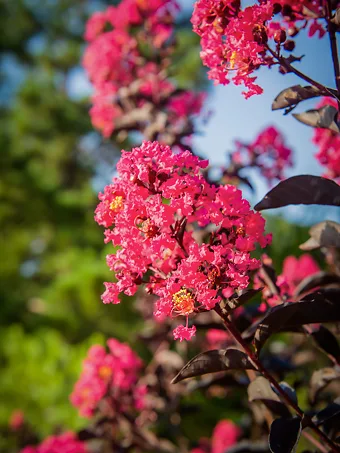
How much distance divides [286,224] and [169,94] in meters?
3.85

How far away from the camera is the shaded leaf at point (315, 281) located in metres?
1.09

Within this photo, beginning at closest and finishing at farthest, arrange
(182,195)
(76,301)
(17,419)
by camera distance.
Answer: (182,195) < (17,419) < (76,301)

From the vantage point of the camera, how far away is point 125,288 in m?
0.76

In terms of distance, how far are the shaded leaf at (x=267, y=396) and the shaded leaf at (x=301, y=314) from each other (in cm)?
13

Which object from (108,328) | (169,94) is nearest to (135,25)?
(169,94)

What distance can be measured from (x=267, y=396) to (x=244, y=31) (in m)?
0.65

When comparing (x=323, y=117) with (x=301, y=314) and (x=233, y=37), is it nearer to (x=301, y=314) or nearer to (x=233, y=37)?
(x=233, y=37)

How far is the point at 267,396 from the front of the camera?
85 cm

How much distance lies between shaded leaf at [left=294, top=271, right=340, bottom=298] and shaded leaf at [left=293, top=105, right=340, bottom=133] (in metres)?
0.38

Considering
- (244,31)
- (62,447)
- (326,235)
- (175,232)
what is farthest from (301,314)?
(62,447)

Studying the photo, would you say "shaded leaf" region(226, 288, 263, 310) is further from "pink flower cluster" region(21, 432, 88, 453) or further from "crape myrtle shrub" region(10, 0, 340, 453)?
"pink flower cluster" region(21, 432, 88, 453)

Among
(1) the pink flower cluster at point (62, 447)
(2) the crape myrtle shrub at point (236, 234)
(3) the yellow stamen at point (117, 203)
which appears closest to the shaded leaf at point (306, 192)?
(2) the crape myrtle shrub at point (236, 234)

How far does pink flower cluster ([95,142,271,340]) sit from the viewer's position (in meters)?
0.67

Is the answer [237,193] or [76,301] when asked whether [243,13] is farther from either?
[76,301]
